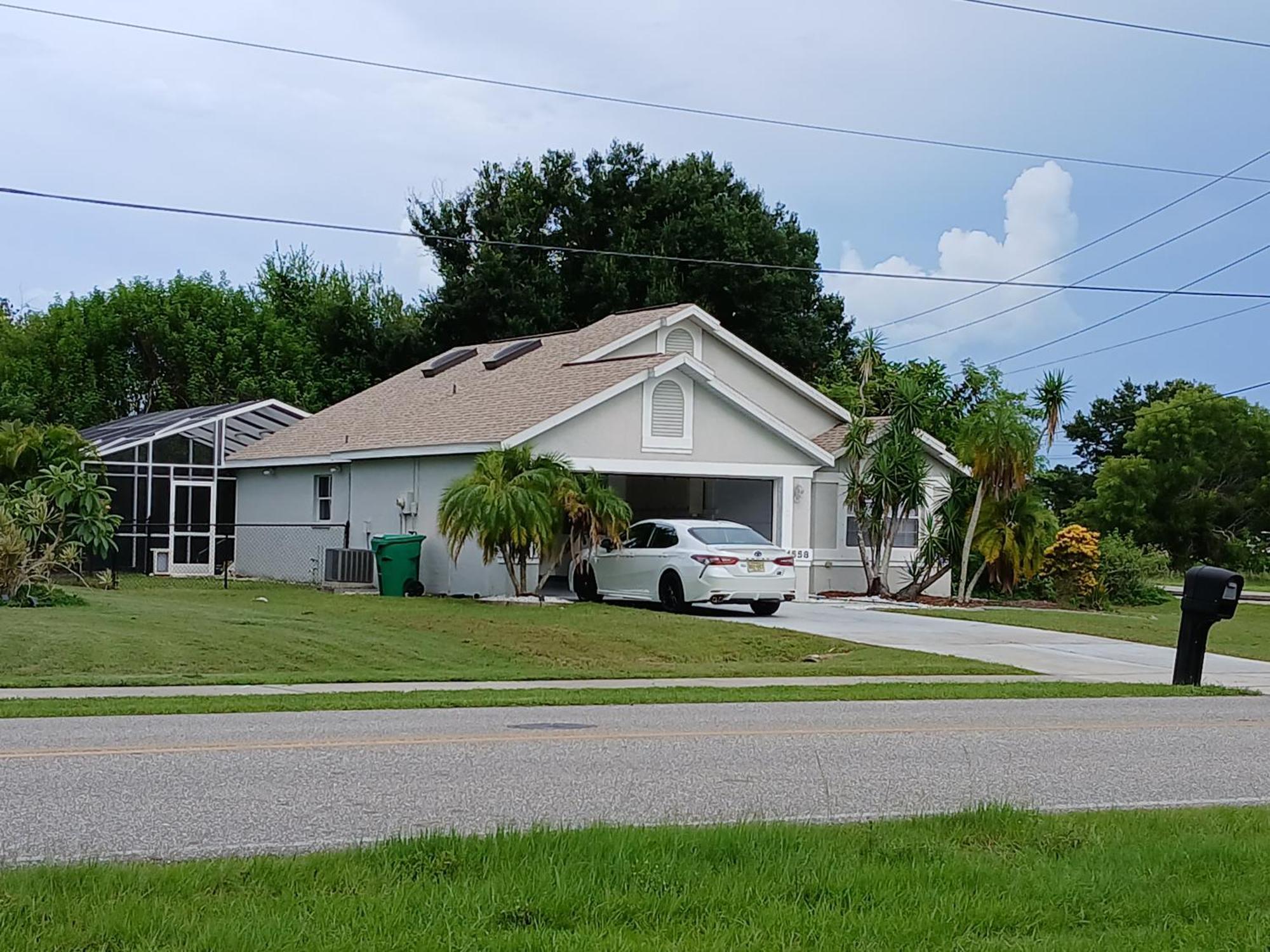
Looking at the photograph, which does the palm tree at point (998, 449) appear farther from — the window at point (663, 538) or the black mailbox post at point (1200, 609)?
the black mailbox post at point (1200, 609)

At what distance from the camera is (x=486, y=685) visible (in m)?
17.5

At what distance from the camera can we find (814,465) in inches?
1299

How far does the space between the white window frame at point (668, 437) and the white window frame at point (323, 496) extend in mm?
8919

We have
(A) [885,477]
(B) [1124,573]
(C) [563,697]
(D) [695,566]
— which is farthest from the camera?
(B) [1124,573]

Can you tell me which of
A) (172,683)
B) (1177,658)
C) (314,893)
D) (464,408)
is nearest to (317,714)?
(172,683)

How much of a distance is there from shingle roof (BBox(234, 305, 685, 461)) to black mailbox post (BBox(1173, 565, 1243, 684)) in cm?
1374

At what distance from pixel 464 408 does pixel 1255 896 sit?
27406 millimetres

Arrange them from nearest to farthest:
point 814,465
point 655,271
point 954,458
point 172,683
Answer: point 172,683, point 814,465, point 954,458, point 655,271

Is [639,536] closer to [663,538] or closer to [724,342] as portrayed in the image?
[663,538]

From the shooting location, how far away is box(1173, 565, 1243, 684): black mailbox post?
1800 cm

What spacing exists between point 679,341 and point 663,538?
9.49 meters

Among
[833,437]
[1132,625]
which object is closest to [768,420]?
[833,437]

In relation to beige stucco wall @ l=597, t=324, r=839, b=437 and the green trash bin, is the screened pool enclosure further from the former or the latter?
beige stucco wall @ l=597, t=324, r=839, b=437

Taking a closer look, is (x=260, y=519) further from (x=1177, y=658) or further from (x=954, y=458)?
(x=1177, y=658)
